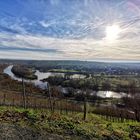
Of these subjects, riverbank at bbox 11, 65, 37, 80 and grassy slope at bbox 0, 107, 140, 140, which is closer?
grassy slope at bbox 0, 107, 140, 140

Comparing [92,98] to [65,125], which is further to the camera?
[92,98]

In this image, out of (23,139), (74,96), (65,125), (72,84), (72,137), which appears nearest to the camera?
(23,139)

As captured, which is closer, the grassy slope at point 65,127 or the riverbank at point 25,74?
the grassy slope at point 65,127

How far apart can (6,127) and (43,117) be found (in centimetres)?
177

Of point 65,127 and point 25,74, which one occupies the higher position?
point 65,127

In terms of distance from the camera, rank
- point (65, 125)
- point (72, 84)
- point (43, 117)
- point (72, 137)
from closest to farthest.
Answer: point (72, 137), point (65, 125), point (43, 117), point (72, 84)

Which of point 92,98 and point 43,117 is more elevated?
point 43,117

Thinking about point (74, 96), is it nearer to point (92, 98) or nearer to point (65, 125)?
point (92, 98)

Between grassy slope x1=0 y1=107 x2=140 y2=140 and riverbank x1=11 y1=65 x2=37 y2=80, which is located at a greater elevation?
grassy slope x1=0 y1=107 x2=140 y2=140

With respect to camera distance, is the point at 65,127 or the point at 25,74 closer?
the point at 65,127

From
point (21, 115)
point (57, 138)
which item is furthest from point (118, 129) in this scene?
point (21, 115)

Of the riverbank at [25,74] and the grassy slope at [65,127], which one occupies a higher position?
the grassy slope at [65,127]

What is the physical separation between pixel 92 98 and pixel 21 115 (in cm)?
6083

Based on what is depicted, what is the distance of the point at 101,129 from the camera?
389 inches
